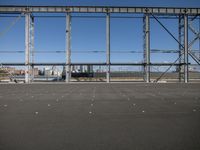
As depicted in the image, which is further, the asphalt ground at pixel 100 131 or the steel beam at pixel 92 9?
the steel beam at pixel 92 9

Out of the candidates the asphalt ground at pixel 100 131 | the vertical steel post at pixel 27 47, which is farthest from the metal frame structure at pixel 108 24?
the asphalt ground at pixel 100 131

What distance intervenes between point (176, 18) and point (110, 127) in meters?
54.0

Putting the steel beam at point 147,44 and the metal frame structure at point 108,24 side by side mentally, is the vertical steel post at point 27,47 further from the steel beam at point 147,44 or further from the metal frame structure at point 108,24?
the steel beam at point 147,44

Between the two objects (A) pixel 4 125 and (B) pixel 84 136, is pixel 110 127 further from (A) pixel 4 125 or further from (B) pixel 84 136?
(A) pixel 4 125

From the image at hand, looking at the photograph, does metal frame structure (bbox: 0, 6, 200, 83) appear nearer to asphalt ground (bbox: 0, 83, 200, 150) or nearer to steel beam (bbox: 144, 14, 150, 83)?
steel beam (bbox: 144, 14, 150, 83)

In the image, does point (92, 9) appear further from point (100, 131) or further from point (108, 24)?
point (100, 131)

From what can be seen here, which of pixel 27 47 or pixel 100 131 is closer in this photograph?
pixel 100 131

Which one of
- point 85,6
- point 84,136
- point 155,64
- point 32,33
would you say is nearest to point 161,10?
point 155,64

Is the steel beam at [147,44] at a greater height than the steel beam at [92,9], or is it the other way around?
the steel beam at [92,9]

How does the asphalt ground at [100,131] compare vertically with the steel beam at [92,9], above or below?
below

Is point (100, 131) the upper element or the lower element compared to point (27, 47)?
lower

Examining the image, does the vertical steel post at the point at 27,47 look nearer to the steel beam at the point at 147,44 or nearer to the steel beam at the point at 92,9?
the steel beam at the point at 92,9

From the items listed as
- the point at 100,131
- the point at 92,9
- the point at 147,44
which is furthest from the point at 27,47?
the point at 100,131

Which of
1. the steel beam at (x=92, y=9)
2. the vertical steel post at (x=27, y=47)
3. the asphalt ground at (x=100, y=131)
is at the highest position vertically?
the steel beam at (x=92, y=9)
